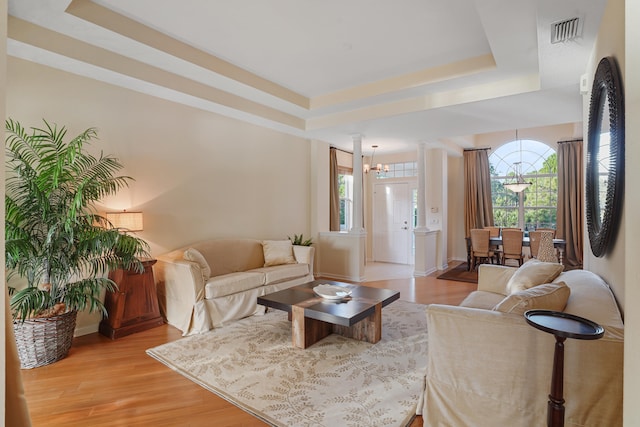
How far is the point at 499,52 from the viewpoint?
306 centimetres

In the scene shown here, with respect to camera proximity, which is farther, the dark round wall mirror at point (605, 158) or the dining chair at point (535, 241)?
the dining chair at point (535, 241)

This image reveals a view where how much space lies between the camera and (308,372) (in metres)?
2.51

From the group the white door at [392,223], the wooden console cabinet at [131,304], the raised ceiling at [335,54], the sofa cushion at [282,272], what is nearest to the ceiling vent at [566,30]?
the raised ceiling at [335,54]

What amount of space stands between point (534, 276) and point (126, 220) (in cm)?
386

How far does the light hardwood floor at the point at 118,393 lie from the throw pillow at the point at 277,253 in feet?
6.37

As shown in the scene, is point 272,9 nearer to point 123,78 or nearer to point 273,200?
point 123,78

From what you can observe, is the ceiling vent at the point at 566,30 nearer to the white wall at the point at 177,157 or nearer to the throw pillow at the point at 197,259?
the throw pillow at the point at 197,259

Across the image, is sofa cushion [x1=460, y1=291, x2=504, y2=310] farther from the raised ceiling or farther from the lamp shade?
the lamp shade

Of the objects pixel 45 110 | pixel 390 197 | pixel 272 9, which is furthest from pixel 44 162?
pixel 390 197

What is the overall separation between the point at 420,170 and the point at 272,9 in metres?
4.59

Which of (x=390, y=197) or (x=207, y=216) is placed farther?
(x=390, y=197)

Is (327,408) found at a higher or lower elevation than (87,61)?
lower

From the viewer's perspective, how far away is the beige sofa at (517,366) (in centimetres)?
151

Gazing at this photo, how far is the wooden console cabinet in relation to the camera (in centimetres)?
321
